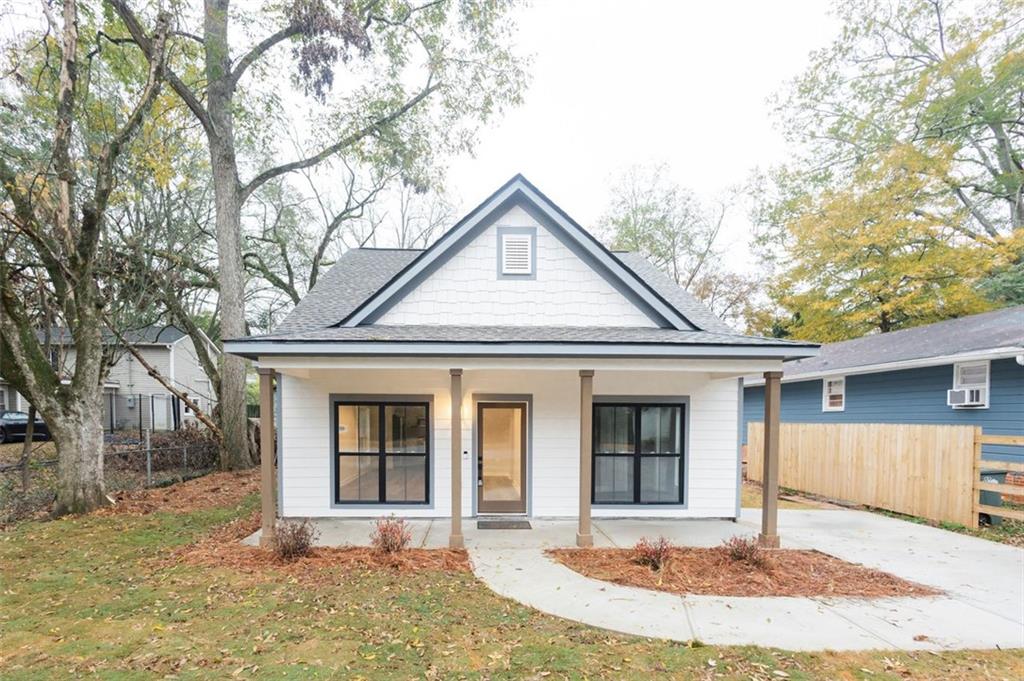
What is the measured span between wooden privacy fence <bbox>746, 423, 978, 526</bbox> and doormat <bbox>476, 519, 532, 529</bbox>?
702 centimetres

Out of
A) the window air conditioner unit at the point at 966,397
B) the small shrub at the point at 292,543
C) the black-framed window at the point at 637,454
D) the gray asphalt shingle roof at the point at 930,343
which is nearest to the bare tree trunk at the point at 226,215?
the small shrub at the point at 292,543

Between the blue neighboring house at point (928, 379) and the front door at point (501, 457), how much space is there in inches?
358

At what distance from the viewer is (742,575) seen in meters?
5.33

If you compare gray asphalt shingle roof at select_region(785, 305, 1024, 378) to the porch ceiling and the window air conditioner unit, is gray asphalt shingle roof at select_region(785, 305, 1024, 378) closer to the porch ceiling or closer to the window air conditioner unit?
the window air conditioner unit

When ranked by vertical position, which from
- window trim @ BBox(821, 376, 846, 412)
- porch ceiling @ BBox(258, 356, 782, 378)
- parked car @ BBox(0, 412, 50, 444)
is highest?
porch ceiling @ BBox(258, 356, 782, 378)

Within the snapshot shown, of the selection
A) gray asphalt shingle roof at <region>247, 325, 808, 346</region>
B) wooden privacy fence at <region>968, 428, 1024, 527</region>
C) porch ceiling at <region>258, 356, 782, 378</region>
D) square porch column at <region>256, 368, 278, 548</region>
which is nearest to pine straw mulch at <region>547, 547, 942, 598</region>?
porch ceiling at <region>258, 356, 782, 378</region>

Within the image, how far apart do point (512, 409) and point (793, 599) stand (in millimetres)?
4673

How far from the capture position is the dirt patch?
8.31 meters

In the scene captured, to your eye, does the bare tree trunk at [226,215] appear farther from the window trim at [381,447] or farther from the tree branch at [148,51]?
the window trim at [381,447]

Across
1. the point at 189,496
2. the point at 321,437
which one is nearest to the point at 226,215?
the point at 189,496

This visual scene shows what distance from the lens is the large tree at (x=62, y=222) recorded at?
7117 mm

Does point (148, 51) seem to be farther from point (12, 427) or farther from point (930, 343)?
point (930, 343)

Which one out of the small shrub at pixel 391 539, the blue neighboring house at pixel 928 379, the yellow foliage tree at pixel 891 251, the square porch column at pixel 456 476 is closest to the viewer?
the small shrub at pixel 391 539

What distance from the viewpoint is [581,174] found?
30.5 metres
